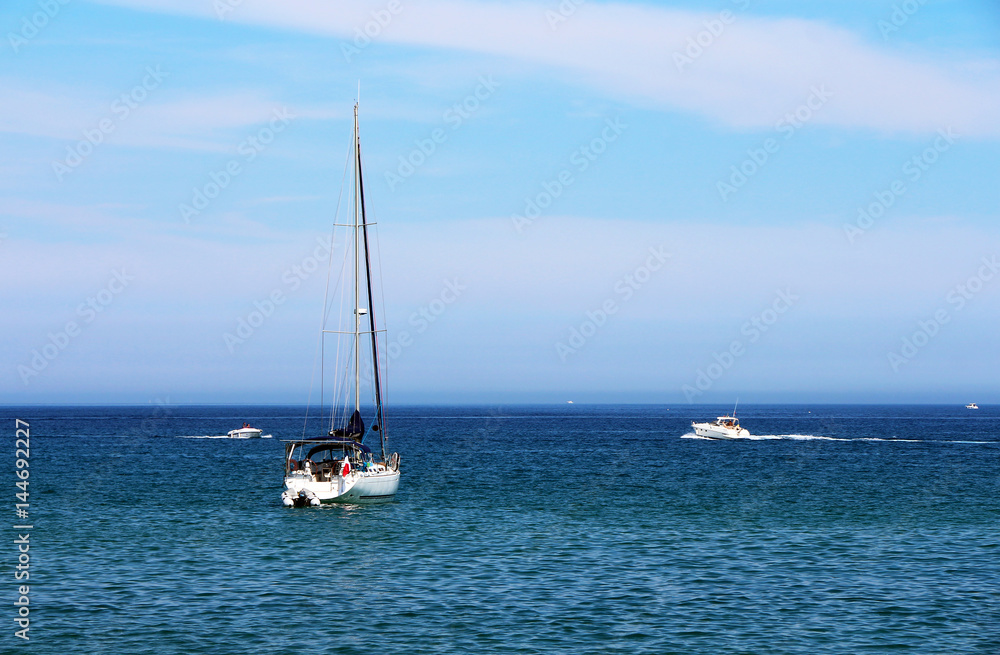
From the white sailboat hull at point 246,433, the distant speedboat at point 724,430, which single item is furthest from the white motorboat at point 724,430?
the white sailboat hull at point 246,433

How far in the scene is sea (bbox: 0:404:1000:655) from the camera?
2805 cm

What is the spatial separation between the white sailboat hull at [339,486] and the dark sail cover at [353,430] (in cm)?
213

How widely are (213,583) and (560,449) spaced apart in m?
99.6

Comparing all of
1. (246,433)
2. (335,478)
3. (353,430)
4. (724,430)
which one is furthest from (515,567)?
(246,433)

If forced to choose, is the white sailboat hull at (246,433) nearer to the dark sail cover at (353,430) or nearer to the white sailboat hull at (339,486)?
the white sailboat hull at (339,486)

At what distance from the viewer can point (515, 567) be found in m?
38.0

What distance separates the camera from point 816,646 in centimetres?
2720

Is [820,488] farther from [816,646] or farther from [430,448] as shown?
[430,448]

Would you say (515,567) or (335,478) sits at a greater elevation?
(335,478)

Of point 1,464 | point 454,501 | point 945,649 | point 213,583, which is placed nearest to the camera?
point 945,649

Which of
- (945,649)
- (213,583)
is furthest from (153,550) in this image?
(945,649)

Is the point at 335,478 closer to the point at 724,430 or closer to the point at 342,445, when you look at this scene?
the point at 342,445

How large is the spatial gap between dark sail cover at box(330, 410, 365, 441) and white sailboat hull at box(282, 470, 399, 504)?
213cm

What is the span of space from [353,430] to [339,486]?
346cm
